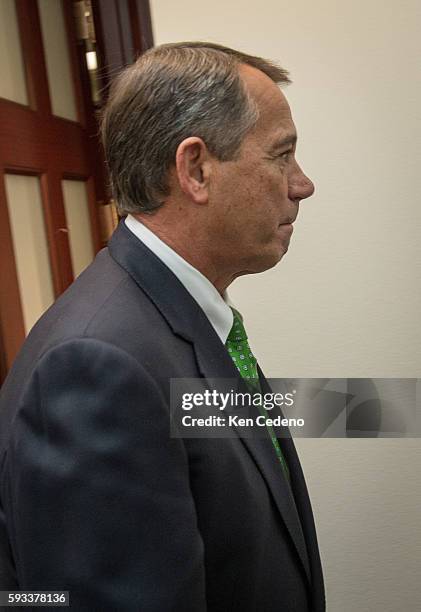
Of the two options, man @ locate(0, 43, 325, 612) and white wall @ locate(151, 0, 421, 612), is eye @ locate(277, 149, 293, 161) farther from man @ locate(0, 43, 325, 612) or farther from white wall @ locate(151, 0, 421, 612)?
white wall @ locate(151, 0, 421, 612)

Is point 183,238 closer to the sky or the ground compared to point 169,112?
closer to the ground

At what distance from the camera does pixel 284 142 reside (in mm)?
678

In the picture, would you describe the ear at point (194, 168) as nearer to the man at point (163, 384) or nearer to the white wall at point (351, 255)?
the man at point (163, 384)

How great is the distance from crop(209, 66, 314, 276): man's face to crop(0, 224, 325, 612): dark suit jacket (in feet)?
0.38

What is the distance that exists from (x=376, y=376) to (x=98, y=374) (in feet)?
2.75

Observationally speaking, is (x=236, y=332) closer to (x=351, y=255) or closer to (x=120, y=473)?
(x=120, y=473)

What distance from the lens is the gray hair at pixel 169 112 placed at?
613mm

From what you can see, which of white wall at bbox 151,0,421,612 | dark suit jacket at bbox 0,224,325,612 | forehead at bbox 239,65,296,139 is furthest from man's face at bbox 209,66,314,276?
white wall at bbox 151,0,421,612

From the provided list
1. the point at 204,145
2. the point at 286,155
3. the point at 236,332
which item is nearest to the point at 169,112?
the point at 204,145

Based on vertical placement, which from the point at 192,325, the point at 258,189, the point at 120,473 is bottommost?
the point at 120,473

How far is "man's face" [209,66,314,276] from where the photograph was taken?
0.65 metres

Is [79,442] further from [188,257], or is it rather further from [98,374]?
[188,257]

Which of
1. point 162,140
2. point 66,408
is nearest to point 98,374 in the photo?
point 66,408

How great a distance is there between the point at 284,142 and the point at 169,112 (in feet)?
0.49
